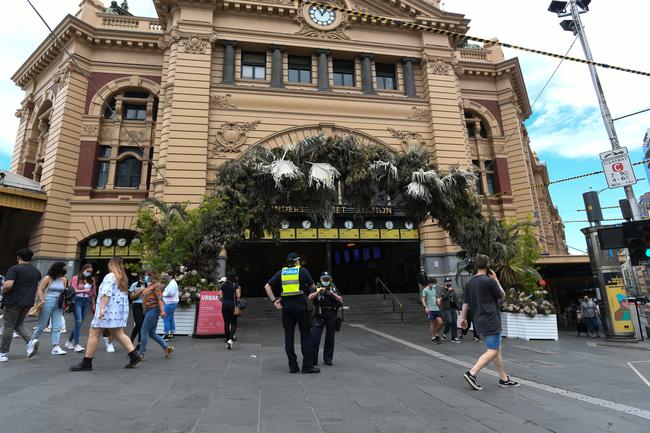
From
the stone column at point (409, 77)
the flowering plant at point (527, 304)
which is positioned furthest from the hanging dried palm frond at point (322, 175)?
the stone column at point (409, 77)

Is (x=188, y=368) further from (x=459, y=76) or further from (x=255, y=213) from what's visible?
(x=459, y=76)

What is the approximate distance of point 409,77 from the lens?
25.2m

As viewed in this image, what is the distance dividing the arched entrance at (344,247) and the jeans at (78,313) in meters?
10.8

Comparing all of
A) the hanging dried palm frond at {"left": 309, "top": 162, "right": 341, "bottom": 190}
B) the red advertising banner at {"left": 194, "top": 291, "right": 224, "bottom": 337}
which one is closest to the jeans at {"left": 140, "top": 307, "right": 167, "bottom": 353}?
the red advertising banner at {"left": 194, "top": 291, "right": 224, "bottom": 337}

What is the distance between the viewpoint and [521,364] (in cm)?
829

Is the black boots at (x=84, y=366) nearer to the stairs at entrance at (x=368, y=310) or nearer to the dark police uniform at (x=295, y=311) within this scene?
the dark police uniform at (x=295, y=311)

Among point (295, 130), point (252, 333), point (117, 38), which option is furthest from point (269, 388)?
point (117, 38)

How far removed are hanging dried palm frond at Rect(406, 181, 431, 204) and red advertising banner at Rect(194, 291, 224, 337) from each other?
26.2ft

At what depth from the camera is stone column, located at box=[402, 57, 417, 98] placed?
81.9 ft

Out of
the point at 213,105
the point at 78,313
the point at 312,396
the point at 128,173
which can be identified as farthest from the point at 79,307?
the point at 128,173

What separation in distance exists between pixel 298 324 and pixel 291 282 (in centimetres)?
71

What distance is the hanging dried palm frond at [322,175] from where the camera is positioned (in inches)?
559

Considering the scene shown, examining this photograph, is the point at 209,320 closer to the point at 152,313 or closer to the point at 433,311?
the point at 152,313

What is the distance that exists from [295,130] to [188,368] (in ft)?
57.2
